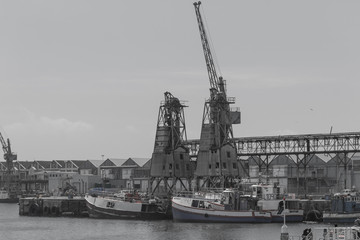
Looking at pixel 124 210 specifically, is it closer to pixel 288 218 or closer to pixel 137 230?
pixel 137 230

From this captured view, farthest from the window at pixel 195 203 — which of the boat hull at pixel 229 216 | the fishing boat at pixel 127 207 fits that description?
the fishing boat at pixel 127 207

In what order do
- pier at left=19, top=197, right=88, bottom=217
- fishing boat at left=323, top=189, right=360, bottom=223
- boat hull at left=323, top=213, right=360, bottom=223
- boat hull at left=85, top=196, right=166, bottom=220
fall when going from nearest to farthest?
boat hull at left=323, top=213, right=360, bottom=223
fishing boat at left=323, top=189, right=360, bottom=223
boat hull at left=85, top=196, right=166, bottom=220
pier at left=19, top=197, right=88, bottom=217

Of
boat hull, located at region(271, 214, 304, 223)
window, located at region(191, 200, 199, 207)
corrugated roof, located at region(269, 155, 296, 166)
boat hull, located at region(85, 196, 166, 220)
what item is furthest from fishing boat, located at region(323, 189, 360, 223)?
Result: corrugated roof, located at region(269, 155, 296, 166)

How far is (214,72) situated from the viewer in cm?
13862

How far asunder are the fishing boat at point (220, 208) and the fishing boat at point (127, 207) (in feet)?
32.7

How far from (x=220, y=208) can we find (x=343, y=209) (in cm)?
1647

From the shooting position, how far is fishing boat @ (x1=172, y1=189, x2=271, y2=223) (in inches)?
4304

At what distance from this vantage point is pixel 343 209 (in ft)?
348

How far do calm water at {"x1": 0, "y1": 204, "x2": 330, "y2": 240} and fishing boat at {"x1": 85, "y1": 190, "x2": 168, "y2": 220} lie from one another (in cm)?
287

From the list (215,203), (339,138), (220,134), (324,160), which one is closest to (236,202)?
(215,203)

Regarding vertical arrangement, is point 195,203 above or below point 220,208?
above

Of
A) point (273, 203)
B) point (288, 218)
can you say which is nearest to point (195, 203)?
point (273, 203)

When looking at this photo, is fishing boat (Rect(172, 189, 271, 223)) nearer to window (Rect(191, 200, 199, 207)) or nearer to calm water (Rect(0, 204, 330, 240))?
window (Rect(191, 200, 199, 207))

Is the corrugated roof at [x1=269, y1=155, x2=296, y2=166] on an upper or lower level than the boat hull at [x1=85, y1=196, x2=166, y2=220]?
upper
